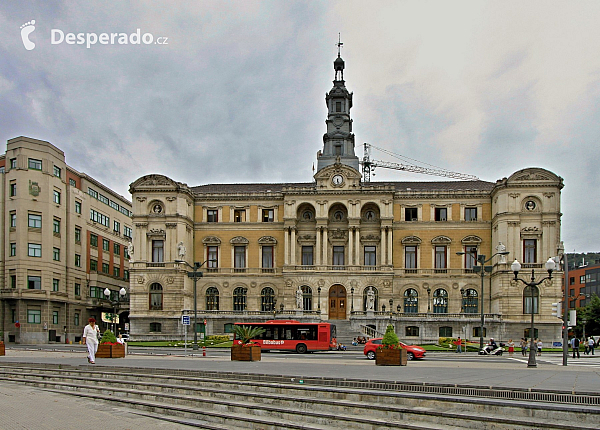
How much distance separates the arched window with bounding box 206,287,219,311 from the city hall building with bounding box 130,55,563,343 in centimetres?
17

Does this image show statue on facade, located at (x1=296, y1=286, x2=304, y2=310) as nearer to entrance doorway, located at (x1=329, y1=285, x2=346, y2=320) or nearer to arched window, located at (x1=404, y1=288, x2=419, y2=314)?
entrance doorway, located at (x1=329, y1=285, x2=346, y2=320)

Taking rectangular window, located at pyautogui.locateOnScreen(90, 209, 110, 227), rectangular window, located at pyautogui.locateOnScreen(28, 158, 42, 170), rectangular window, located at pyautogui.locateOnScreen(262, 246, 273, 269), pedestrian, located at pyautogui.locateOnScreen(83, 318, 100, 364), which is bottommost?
pedestrian, located at pyautogui.locateOnScreen(83, 318, 100, 364)

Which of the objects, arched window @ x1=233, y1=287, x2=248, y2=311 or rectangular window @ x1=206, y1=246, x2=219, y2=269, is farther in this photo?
rectangular window @ x1=206, y1=246, x2=219, y2=269

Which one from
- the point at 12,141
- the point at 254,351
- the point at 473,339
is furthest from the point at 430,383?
the point at 12,141

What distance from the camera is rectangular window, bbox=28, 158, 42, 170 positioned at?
7331cm

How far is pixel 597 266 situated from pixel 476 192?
166 feet

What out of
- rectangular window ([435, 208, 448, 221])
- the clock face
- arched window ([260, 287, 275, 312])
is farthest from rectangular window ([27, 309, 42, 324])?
rectangular window ([435, 208, 448, 221])

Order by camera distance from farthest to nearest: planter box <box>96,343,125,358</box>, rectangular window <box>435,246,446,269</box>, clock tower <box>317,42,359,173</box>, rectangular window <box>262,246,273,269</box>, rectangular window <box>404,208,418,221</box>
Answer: clock tower <box>317,42,359,173</box>, rectangular window <box>262,246,273,269</box>, rectangular window <box>404,208,418,221</box>, rectangular window <box>435,246,446,269</box>, planter box <box>96,343,125,358</box>

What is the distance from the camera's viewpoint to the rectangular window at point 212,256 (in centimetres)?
7888

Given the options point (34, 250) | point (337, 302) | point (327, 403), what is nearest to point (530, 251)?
point (337, 302)

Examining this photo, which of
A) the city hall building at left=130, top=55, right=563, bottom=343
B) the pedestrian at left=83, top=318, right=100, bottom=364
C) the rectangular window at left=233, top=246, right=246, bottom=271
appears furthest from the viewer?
the rectangular window at left=233, top=246, right=246, bottom=271

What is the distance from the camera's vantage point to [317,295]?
74.9 metres

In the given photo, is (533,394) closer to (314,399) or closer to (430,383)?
(430,383)

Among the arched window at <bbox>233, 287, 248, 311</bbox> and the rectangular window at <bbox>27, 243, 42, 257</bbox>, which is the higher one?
the rectangular window at <bbox>27, 243, 42, 257</bbox>
